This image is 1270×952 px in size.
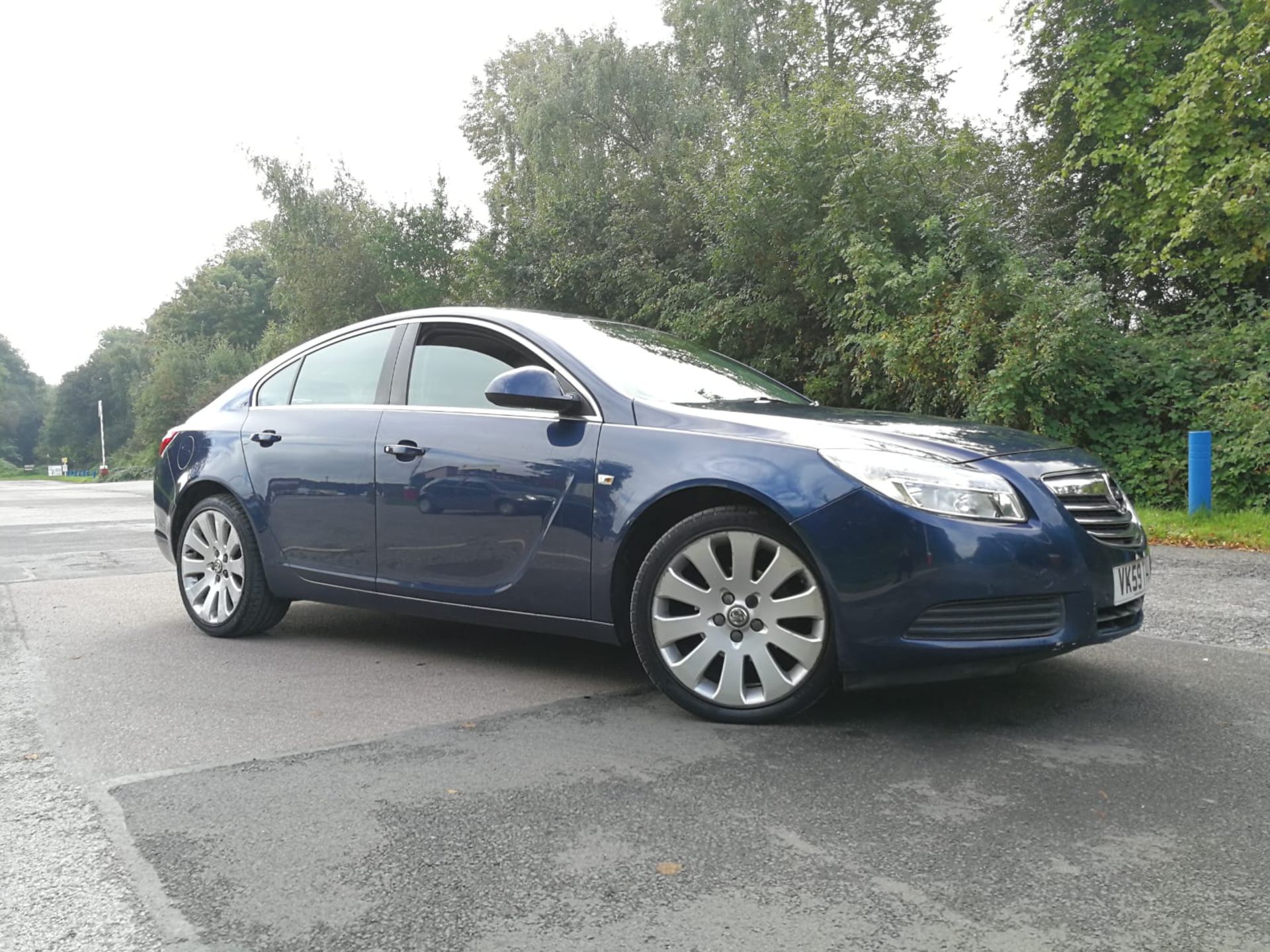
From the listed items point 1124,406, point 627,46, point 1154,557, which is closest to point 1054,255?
point 1124,406

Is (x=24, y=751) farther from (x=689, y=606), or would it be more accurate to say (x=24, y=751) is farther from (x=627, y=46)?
(x=627, y=46)

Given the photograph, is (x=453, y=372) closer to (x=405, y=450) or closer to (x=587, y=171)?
(x=405, y=450)

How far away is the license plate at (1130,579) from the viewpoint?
3.81 meters

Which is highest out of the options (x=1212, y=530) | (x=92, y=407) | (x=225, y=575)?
(x=92, y=407)

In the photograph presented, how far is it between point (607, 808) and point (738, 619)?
97cm

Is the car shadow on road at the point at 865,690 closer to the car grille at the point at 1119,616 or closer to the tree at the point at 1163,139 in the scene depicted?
the car grille at the point at 1119,616

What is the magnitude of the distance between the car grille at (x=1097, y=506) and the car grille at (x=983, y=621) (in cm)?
36

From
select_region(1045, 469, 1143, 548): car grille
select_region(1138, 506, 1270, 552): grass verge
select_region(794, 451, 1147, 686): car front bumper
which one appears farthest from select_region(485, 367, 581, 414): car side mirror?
select_region(1138, 506, 1270, 552): grass verge

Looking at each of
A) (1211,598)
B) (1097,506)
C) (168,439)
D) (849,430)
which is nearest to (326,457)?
(168,439)

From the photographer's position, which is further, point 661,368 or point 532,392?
point 661,368

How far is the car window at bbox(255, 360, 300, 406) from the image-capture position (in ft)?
18.6

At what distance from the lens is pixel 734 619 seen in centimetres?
387

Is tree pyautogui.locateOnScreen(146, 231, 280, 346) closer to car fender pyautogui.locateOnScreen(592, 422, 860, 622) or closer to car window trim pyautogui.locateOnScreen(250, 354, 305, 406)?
car window trim pyautogui.locateOnScreen(250, 354, 305, 406)

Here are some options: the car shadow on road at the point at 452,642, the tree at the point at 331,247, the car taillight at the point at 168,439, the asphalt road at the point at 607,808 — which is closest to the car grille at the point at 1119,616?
the asphalt road at the point at 607,808
